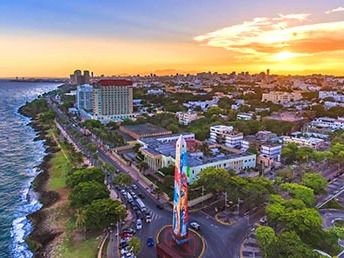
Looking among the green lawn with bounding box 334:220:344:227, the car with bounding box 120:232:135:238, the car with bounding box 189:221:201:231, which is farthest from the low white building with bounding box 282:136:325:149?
the car with bounding box 120:232:135:238

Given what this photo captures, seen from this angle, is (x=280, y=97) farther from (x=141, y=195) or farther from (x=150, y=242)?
(x=150, y=242)

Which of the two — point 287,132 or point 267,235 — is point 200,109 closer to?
point 287,132

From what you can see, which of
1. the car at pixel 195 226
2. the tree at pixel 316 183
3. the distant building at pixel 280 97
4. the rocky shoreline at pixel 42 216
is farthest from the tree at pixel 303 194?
the distant building at pixel 280 97

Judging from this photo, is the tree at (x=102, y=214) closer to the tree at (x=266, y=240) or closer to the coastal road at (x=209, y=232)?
the coastal road at (x=209, y=232)

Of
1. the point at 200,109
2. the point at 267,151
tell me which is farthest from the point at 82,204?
the point at 200,109

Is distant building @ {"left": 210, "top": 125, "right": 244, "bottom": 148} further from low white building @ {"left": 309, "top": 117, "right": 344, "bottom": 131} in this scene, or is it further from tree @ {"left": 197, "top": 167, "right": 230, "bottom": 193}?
tree @ {"left": 197, "top": 167, "right": 230, "bottom": 193}

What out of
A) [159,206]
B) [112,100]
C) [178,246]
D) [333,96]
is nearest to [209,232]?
A: [178,246]
